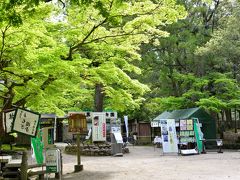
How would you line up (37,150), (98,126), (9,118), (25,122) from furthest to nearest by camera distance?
(98,126) → (37,150) → (9,118) → (25,122)

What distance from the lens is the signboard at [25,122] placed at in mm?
7723

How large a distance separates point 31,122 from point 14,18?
3047 mm

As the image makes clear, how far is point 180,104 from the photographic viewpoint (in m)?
22.2

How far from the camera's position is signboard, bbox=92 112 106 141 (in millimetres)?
20281

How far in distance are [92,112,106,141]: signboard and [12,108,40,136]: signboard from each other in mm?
12319

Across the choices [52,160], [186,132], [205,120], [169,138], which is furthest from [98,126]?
[52,160]

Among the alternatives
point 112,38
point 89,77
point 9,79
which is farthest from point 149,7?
point 9,79

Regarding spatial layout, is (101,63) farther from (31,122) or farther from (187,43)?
(187,43)

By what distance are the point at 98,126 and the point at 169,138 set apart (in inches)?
187

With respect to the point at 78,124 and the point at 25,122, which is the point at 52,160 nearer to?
the point at 25,122

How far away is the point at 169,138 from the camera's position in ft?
57.7

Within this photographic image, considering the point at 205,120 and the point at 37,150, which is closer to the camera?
the point at 37,150

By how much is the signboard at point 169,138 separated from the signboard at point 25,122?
1066cm

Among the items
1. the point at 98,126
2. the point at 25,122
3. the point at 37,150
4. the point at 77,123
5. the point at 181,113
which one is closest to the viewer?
the point at 25,122
